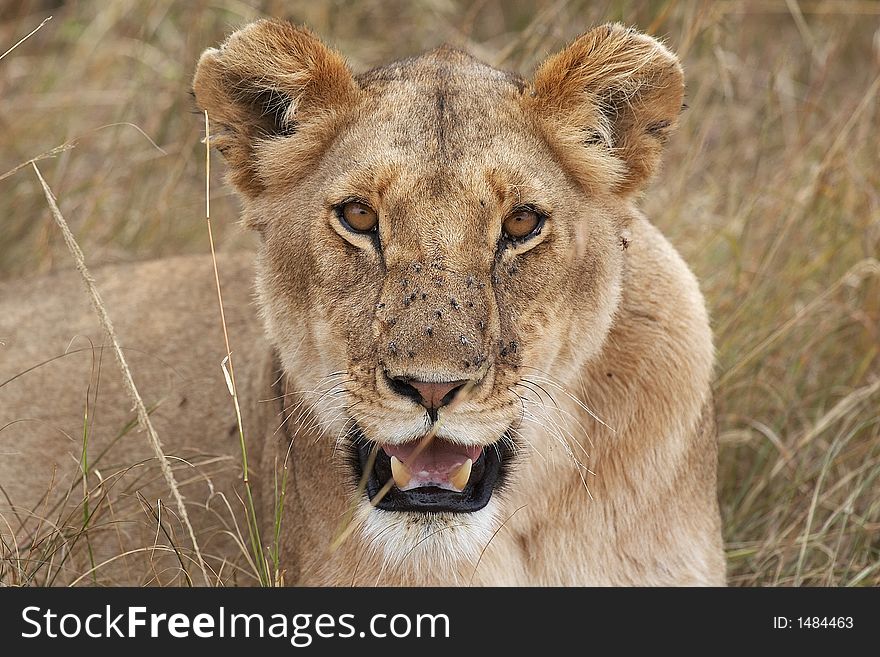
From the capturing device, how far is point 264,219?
11.2 feet

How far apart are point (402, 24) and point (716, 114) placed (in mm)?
2044

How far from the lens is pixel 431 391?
2756mm

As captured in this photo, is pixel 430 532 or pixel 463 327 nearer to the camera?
pixel 463 327

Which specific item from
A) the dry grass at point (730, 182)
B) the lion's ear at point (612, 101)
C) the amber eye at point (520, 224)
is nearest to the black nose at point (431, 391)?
the amber eye at point (520, 224)

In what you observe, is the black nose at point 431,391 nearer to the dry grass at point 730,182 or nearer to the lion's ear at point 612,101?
the lion's ear at point 612,101

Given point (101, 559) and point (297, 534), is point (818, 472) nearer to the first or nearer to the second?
point (297, 534)

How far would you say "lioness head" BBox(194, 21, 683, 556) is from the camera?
2.91m

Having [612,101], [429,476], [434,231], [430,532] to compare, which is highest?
[612,101]

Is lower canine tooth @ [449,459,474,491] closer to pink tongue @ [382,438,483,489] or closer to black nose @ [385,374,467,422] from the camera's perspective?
pink tongue @ [382,438,483,489]

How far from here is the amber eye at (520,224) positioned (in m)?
3.08

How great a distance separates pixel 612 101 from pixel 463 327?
2.76 ft

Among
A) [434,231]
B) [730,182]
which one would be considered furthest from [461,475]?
[730,182]

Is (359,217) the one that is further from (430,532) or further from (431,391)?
(430,532)

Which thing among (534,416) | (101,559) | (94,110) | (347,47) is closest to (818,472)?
(534,416)
